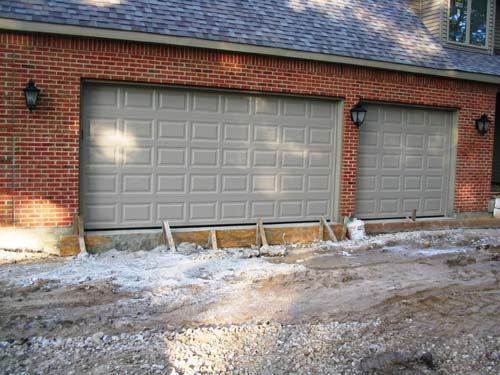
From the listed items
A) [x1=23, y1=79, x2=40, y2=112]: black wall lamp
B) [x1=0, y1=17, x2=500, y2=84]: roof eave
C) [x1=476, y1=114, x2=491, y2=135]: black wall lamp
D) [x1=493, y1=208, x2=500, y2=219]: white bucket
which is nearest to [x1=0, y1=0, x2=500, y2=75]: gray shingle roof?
[x1=0, y1=17, x2=500, y2=84]: roof eave

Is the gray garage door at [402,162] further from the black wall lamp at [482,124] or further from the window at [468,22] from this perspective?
the window at [468,22]

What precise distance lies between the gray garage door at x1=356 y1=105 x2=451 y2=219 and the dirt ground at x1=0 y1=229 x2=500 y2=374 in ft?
8.68

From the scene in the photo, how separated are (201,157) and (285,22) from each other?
126 inches

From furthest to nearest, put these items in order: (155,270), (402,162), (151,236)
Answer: (402,162), (151,236), (155,270)

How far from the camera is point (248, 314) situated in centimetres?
572

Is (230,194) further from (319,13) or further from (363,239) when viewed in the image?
(319,13)

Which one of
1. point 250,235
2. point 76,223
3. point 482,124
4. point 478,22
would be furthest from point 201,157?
point 478,22

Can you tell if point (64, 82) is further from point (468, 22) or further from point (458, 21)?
point (468, 22)

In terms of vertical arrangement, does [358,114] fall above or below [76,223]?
above

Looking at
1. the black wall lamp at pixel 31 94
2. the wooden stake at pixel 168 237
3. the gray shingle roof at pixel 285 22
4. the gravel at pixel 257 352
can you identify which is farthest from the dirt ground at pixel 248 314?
the gray shingle roof at pixel 285 22

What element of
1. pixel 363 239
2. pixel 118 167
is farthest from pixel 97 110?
pixel 363 239

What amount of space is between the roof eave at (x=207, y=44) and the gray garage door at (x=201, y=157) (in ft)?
2.66

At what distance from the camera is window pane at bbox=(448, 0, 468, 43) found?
1335 centimetres

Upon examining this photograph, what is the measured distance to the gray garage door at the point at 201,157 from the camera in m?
8.92
